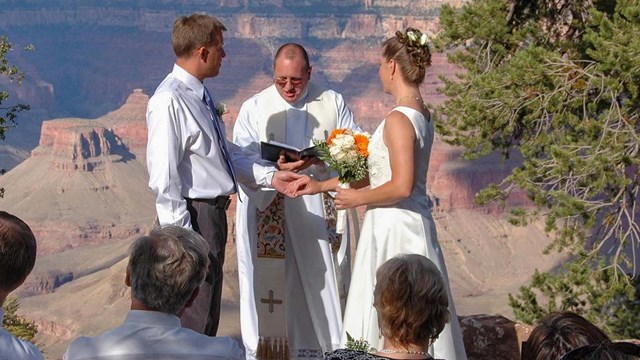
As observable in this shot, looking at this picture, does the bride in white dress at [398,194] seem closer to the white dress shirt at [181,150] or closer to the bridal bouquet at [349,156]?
the bridal bouquet at [349,156]

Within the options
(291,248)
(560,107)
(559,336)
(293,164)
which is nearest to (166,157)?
(293,164)

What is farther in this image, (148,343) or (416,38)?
(416,38)

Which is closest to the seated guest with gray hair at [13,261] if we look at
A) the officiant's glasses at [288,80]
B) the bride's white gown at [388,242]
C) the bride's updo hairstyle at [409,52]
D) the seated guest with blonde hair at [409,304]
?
the seated guest with blonde hair at [409,304]

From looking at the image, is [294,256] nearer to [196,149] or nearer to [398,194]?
[196,149]

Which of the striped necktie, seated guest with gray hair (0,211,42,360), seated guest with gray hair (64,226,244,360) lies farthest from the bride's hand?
seated guest with gray hair (0,211,42,360)

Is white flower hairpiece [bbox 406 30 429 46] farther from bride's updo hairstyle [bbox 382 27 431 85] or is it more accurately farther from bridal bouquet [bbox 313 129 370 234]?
bridal bouquet [bbox 313 129 370 234]

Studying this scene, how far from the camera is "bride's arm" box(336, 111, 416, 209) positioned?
5551mm

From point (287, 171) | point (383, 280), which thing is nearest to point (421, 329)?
point (383, 280)

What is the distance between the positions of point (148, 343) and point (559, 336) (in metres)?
1.36

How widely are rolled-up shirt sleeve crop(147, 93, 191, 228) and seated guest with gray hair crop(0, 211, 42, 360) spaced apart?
1.87 meters

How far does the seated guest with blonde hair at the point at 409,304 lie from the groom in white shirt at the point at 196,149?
6.44ft

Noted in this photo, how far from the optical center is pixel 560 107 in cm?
1239

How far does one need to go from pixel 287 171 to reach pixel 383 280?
109 inches

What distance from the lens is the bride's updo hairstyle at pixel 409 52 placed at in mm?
5605
